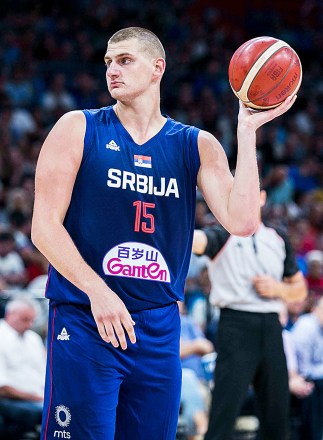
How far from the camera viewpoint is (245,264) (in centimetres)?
616

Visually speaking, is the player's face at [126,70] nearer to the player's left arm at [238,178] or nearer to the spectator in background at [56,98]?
the player's left arm at [238,178]

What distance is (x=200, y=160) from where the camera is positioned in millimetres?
3865

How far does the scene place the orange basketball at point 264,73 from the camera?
153 inches

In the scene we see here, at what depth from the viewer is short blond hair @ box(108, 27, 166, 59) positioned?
3816mm

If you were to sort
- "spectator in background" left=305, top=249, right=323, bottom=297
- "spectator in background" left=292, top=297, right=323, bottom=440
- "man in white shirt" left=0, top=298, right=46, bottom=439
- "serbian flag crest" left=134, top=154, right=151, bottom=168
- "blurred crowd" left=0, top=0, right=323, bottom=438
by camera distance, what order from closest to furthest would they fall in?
"serbian flag crest" left=134, top=154, right=151, bottom=168 < "man in white shirt" left=0, top=298, right=46, bottom=439 < "spectator in background" left=292, top=297, right=323, bottom=440 < "spectator in background" left=305, top=249, right=323, bottom=297 < "blurred crowd" left=0, top=0, right=323, bottom=438

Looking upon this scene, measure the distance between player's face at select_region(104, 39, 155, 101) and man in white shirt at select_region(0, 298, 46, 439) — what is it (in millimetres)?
3752

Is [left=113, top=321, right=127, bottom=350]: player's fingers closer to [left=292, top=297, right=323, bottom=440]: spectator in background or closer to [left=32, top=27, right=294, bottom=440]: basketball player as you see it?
[left=32, top=27, right=294, bottom=440]: basketball player

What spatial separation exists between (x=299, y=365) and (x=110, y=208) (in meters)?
4.66

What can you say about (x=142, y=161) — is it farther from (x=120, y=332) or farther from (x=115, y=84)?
(x=120, y=332)

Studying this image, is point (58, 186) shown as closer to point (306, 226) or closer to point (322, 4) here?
point (306, 226)

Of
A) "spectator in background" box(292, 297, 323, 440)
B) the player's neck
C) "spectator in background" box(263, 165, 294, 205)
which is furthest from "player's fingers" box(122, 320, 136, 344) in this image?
"spectator in background" box(263, 165, 294, 205)

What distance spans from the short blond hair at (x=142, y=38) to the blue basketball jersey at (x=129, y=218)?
341mm

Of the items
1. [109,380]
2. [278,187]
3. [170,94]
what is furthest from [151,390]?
[170,94]

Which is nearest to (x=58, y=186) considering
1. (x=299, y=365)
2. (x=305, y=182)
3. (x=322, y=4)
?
(x=299, y=365)
